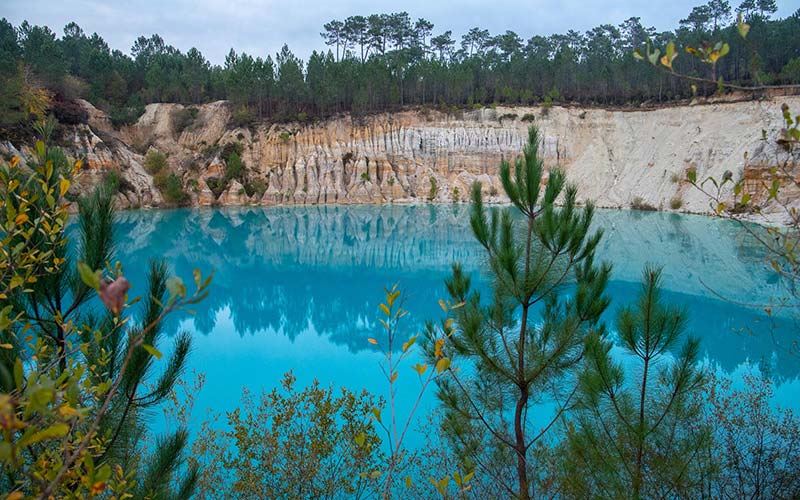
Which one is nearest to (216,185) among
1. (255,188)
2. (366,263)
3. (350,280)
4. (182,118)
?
(255,188)

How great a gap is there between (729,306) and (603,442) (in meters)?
16.5

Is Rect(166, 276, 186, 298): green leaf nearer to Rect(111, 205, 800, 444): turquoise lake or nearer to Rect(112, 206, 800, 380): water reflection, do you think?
Rect(111, 205, 800, 444): turquoise lake

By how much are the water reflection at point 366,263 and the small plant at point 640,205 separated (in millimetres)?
2837

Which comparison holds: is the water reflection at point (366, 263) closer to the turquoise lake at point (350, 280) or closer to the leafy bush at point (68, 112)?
the turquoise lake at point (350, 280)

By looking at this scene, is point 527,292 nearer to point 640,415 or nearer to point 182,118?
point 640,415

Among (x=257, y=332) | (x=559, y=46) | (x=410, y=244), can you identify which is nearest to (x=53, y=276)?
(x=257, y=332)

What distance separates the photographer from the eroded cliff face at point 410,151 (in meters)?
46.0

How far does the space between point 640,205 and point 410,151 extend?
2176 cm

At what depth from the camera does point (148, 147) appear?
50.2m

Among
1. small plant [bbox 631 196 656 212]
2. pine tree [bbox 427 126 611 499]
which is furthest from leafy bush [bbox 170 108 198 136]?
pine tree [bbox 427 126 611 499]

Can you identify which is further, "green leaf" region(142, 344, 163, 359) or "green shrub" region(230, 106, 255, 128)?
"green shrub" region(230, 106, 255, 128)

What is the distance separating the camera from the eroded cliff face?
46031 millimetres

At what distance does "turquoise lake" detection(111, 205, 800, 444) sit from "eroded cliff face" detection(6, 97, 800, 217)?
532 centimetres

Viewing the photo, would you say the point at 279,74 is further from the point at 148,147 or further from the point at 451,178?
the point at 451,178
